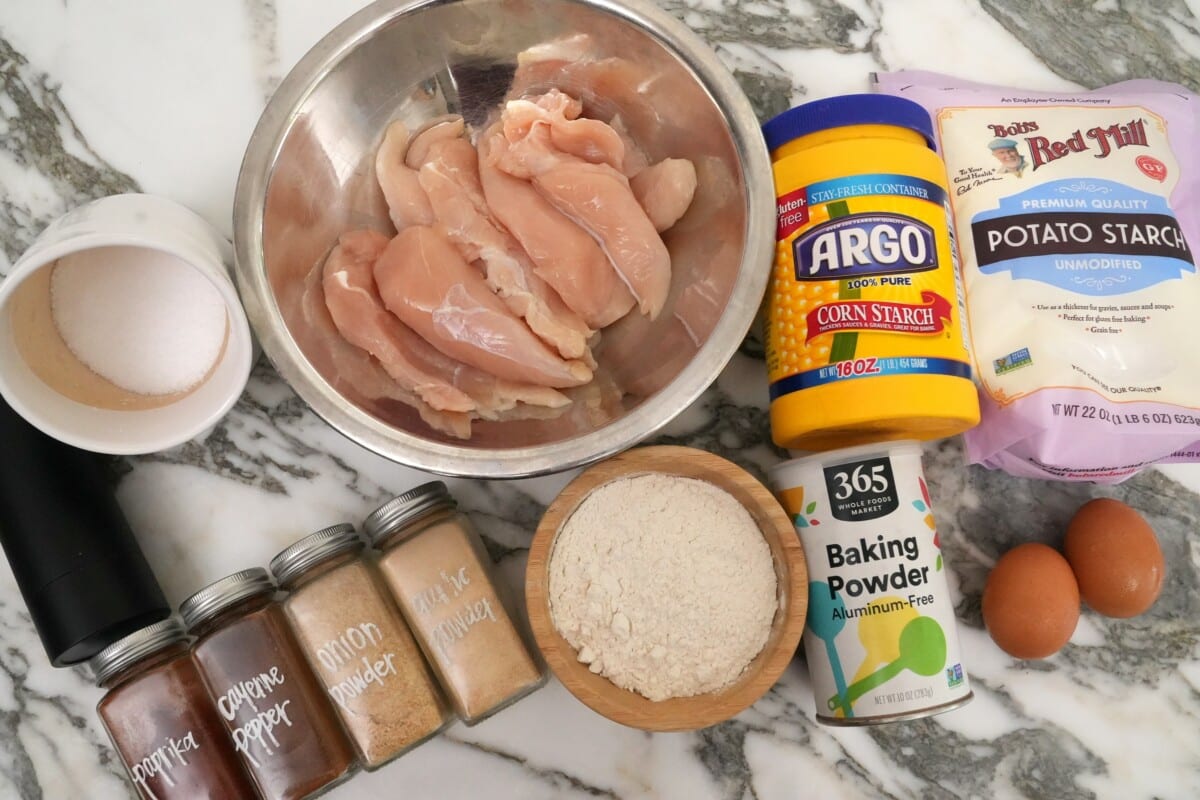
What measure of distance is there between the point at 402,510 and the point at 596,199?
17.7 inches

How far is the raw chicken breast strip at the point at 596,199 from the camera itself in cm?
102

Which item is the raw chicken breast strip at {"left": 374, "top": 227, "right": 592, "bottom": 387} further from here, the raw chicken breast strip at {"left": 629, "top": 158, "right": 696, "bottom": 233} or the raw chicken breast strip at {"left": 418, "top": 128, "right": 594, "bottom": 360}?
the raw chicken breast strip at {"left": 629, "top": 158, "right": 696, "bottom": 233}

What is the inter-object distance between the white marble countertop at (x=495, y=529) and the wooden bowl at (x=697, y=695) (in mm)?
177

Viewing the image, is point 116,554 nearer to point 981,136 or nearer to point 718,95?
point 718,95

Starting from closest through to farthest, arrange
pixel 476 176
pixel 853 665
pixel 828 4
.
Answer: pixel 853 665 → pixel 476 176 → pixel 828 4

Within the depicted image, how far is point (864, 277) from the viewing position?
91 centimetres

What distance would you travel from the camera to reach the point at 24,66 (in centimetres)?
114

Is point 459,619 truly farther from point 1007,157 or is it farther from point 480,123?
point 1007,157

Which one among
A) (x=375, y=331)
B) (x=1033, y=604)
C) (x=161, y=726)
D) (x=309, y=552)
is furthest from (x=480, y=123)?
(x=1033, y=604)

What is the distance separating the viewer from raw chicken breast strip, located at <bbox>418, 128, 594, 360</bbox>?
1023mm

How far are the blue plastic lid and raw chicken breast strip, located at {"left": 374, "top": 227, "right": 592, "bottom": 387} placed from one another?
390 mm

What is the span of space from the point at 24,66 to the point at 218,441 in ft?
1.94

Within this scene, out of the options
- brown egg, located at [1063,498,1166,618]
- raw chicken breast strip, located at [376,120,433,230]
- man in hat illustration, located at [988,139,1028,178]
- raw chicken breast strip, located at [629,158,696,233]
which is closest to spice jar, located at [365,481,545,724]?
raw chicken breast strip, located at [376,120,433,230]

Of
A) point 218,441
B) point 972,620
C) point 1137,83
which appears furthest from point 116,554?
point 1137,83
